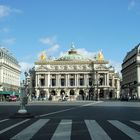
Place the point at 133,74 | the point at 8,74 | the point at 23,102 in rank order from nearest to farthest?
the point at 23,102 → the point at 133,74 → the point at 8,74

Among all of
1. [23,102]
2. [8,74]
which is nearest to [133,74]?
[8,74]

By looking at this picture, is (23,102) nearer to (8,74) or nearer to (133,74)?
(133,74)

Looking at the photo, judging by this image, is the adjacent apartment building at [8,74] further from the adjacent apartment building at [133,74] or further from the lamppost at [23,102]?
the lamppost at [23,102]

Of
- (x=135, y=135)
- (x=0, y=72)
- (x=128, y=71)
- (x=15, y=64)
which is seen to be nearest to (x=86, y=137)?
(x=135, y=135)

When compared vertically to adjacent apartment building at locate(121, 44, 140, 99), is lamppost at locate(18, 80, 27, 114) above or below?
below

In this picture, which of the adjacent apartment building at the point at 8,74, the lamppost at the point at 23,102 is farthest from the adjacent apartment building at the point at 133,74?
the lamppost at the point at 23,102

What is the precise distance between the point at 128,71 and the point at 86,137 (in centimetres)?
16449

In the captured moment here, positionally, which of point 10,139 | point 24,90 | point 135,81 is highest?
point 135,81

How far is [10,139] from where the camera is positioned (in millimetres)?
13867

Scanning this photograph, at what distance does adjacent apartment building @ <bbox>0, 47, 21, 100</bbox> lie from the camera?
504ft

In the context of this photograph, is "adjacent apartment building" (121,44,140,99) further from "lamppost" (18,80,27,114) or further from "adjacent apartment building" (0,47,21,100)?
"lamppost" (18,80,27,114)

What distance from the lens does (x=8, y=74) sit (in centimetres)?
16812

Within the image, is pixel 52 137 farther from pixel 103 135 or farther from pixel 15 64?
pixel 15 64

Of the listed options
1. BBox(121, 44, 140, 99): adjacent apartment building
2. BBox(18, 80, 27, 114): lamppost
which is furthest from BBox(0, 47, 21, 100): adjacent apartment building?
BBox(18, 80, 27, 114): lamppost
